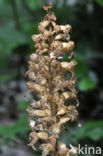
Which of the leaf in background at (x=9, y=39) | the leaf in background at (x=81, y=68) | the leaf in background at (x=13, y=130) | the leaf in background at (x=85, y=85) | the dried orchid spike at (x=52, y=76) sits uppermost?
the leaf in background at (x=9, y=39)

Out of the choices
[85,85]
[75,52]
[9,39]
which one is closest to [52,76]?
[85,85]

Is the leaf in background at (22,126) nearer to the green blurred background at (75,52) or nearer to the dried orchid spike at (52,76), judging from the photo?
the green blurred background at (75,52)

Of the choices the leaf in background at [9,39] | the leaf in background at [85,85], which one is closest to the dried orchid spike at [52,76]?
the leaf in background at [85,85]

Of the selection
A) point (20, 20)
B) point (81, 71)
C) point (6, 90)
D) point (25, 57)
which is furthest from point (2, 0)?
point (81, 71)

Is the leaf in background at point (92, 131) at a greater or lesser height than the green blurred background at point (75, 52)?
lesser

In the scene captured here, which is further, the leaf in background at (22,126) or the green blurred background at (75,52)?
the green blurred background at (75,52)

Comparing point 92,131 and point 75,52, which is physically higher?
point 75,52

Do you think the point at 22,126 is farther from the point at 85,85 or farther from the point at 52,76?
the point at 52,76

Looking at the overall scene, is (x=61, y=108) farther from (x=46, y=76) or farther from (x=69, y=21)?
(x=69, y=21)
